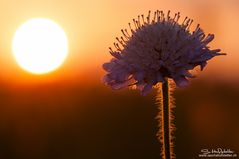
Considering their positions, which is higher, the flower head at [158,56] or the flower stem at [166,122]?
the flower head at [158,56]

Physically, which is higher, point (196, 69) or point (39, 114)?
point (39, 114)

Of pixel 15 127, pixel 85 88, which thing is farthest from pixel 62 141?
pixel 85 88

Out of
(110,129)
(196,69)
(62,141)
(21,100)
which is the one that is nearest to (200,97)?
(110,129)

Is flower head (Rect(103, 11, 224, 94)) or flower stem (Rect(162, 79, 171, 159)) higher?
flower head (Rect(103, 11, 224, 94))

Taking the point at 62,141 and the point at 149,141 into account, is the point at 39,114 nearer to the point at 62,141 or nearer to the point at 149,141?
the point at 62,141

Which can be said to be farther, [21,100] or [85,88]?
[85,88]

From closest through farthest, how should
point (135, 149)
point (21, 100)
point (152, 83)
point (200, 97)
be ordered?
point (152, 83)
point (135, 149)
point (200, 97)
point (21, 100)

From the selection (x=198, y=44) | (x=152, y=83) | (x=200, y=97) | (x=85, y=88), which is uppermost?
(x=85, y=88)

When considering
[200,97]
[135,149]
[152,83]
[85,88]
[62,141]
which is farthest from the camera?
[85,88]
